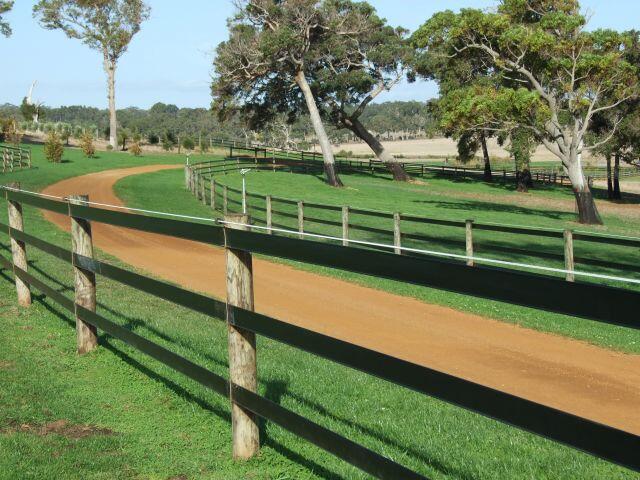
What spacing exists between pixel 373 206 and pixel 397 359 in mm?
33914

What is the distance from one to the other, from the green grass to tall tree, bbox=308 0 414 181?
21.7ft

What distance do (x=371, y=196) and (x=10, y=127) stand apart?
43.4 meters

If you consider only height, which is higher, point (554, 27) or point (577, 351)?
point (554, 27)

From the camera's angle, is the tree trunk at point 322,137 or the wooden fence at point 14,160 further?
the tree trunk at point 322,137

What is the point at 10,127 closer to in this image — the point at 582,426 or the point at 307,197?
the point at 307,197

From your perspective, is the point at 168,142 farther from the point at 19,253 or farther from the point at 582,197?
the point at 19,253

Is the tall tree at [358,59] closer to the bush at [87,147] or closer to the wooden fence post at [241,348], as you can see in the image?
the bush at [87,147]

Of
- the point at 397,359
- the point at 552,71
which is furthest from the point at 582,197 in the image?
the point at 397,359

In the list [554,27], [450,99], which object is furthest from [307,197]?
[554,27]

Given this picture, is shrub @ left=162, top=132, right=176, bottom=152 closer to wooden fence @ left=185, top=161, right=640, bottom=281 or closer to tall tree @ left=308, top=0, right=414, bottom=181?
tall tree @ left=308, top=0, right=414, bottom=181

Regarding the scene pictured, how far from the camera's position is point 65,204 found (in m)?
7.63

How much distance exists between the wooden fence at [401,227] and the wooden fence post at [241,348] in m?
0.89

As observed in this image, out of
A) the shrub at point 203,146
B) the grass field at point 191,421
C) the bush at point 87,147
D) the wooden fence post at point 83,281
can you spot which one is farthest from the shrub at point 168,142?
the wooden fence post at point 83,281

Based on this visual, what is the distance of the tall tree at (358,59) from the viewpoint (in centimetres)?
5472
